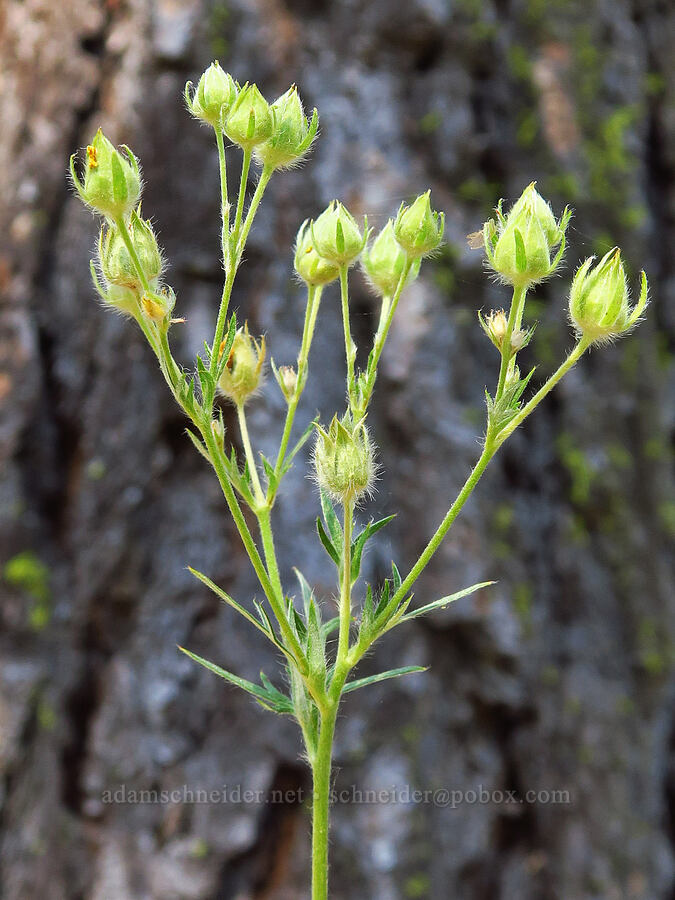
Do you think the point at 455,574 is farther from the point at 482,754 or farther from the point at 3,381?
the point at 3,381

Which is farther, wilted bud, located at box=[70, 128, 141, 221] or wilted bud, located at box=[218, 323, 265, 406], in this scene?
wilted bud, located at box=[218, 323, 265, 406]

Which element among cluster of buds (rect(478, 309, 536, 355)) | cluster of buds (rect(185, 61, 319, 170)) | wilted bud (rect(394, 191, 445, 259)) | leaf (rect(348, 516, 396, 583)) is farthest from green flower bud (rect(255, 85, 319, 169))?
leaf (rect(348, 516, 396, 583))

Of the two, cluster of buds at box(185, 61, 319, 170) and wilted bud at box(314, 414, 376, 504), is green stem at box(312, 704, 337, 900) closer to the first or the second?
wilted bud at box(314, 414, 376, 504)

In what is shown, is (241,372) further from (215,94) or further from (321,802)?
(321,802)

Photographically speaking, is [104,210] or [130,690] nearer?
[104,210]

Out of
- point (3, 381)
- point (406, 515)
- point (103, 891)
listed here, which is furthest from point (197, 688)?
point (3, 381)

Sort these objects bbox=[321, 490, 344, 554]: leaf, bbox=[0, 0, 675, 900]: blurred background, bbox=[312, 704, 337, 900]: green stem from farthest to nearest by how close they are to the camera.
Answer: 1. bbox=[0, 0, 675, 900]: blurred background
2. bbox=[321, 490, 344, 554]: leaf
3. bbox=[312, 704, 337, 900]: green stem
